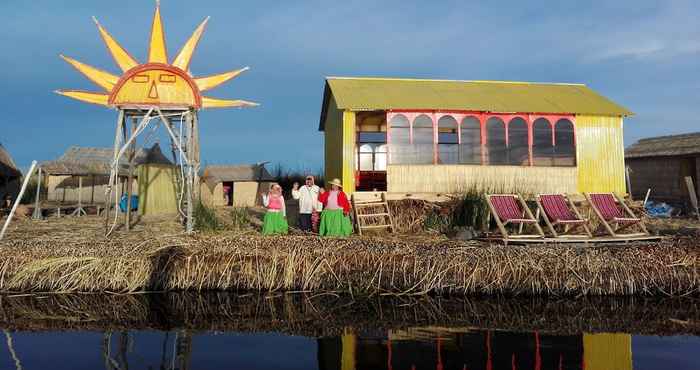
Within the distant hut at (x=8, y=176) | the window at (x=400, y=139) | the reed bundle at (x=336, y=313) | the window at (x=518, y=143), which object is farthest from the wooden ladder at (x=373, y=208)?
the distant hut at (x=8, y=176)

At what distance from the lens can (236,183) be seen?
94.4 feet

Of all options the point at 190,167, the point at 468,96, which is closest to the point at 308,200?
the point at 190,167

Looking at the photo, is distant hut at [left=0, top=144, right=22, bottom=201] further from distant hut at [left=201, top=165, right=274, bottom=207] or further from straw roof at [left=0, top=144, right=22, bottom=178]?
distant hut at [left=201, top=165, right=274, bottom=207]

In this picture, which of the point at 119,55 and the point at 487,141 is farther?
the point at 487,141

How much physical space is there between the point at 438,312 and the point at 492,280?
1.58m

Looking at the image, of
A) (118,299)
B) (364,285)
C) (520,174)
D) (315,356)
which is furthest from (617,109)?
(118,299)

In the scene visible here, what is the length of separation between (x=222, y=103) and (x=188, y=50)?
5.04ft

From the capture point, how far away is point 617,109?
665 inches

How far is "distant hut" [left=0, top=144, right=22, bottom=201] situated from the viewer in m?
25.1

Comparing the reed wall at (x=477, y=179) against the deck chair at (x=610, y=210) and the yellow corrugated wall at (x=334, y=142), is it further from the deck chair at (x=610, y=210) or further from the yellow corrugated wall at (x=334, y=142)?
the deck chair at (x=610, y=210)

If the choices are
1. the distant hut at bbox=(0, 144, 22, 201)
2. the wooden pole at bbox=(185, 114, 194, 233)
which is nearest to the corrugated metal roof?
the wooden pole at bbox=(185, 114, 194, 233)

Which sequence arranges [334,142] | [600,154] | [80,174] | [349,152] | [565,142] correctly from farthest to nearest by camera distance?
1. [80,174]
2. [334,142]
3. [600,154]
4. [565,142]
5. [349,152]

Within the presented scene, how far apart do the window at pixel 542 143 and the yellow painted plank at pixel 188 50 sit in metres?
10.3

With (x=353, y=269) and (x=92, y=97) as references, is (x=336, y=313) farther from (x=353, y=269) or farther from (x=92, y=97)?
(x=92, y=97)
